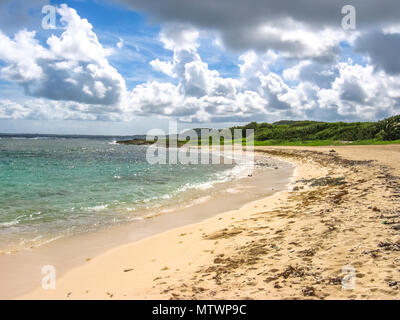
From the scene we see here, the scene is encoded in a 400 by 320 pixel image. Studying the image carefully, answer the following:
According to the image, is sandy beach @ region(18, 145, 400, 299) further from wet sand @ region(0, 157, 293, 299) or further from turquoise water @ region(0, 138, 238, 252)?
turquoise water @ region(0, 138, 238, 252)

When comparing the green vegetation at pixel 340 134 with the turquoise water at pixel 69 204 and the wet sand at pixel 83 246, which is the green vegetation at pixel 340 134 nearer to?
the turquoise water at pixel 69 204

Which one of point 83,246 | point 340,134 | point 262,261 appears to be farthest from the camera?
point 340,134

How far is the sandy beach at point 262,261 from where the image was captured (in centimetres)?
490

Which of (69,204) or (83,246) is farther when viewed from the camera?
(69,204)

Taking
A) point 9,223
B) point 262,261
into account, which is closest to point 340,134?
point 262,261

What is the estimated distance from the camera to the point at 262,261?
6227mm

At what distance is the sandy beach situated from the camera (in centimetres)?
490

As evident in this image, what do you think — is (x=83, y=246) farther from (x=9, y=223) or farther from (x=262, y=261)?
(x=262, y=261)

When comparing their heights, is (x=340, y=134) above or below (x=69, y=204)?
above

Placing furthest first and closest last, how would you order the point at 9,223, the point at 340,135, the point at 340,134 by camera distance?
the point at 340,134, the point at 340,135, the point at 9,223

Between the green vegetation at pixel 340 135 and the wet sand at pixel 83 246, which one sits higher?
the green vegetation at pixel 340 135

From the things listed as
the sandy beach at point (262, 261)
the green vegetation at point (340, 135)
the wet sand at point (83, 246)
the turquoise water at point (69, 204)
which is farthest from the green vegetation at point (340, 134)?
the sandy beach at point (262, 261)

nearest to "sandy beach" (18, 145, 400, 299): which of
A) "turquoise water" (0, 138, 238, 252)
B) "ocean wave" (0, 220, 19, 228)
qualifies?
"turquoise water" (0, 138, 238, 252)
